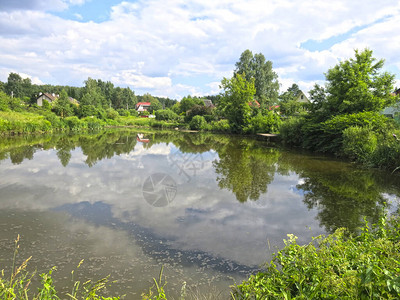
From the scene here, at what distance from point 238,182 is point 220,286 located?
241 inches

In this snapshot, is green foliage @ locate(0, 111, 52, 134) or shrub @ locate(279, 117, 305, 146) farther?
green foliage @ locate(0, 111, 52, 134)

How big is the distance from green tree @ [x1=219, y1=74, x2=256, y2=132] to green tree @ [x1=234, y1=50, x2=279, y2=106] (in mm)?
3209

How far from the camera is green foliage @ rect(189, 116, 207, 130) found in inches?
1794

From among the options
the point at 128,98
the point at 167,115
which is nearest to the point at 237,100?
the point at 167,115

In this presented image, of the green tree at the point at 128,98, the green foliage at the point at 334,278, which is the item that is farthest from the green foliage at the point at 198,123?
the green tree at the point at 128,98

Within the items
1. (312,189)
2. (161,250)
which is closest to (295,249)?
(161,250)

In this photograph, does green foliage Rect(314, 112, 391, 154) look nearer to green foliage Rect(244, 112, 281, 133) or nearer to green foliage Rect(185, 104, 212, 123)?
green foliage Rect(244, 112, 281, 133)

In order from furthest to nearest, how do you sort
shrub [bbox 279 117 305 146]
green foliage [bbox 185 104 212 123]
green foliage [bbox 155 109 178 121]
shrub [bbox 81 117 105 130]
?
green foliage [bbox 155 109 178 121], green foliage [bbox 185 104 212 123], shrub [bbox 81 117 105 130], shrub [bbox 279 117 305 146]

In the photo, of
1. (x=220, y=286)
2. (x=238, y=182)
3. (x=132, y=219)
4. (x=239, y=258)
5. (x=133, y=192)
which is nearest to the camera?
(x=220, y=286)

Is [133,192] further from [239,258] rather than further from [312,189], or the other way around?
[312,189]

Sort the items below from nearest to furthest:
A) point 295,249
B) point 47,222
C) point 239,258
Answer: point 295,249 < point 239,258 < point 47,222

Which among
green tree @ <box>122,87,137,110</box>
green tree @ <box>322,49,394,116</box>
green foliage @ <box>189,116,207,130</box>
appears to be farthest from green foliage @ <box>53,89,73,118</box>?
green tree @ <box>122,87,137,110</box>

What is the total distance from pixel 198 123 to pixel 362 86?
3135 cm

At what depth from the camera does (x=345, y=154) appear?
53.8ft
